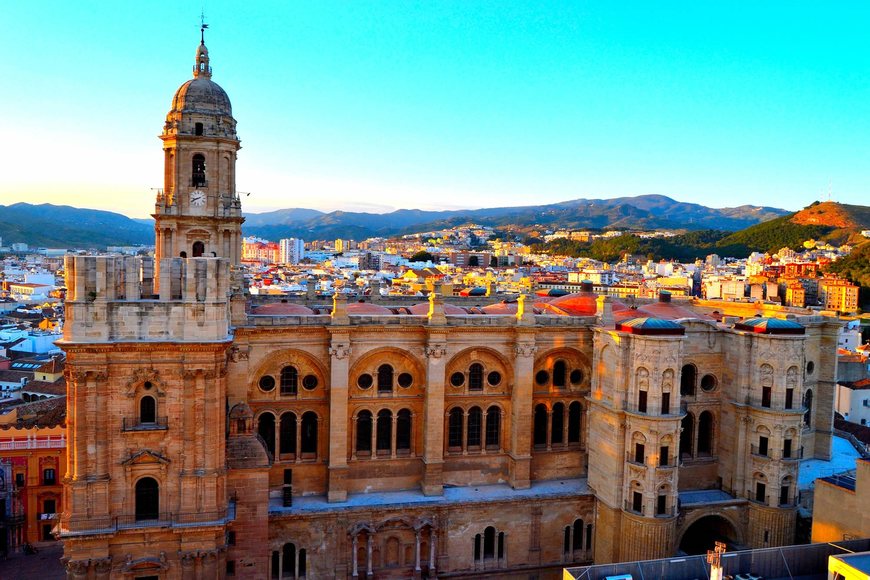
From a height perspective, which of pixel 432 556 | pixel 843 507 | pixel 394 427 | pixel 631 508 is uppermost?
pixel 394 427

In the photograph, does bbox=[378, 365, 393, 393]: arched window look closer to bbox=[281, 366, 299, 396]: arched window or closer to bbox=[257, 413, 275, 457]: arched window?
bbox=[281, 366, 299, 396]: arched window

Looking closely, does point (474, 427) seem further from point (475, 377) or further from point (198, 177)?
point (198, 177)

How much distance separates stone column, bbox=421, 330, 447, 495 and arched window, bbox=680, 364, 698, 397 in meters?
12.3

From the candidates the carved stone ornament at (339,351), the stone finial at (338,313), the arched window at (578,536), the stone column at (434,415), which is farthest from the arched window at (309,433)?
the arched window at (578,536)

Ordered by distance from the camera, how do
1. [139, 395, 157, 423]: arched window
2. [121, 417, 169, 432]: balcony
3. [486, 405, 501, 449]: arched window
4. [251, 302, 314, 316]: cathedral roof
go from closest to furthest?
[121, 417, 169, 432]: balcony, [139, 395, 157, 423]: arched window, [251, 302, 314, 316]: cathedral roof, [486, 405, 501, 449]: arched window

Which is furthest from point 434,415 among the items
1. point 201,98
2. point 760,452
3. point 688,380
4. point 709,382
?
point 201,98

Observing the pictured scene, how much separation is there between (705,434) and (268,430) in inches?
866

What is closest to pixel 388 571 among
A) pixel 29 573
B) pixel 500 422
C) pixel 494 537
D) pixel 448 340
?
pixel 494 537

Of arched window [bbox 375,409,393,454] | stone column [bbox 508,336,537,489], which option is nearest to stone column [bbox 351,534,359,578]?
arched window [bbox 375,409,393,454]

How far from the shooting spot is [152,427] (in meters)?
24.8

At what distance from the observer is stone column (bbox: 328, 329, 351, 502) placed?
99.0ft

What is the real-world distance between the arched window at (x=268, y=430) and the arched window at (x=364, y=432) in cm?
390

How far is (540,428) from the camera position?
112 feet

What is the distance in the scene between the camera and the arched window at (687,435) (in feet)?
111
